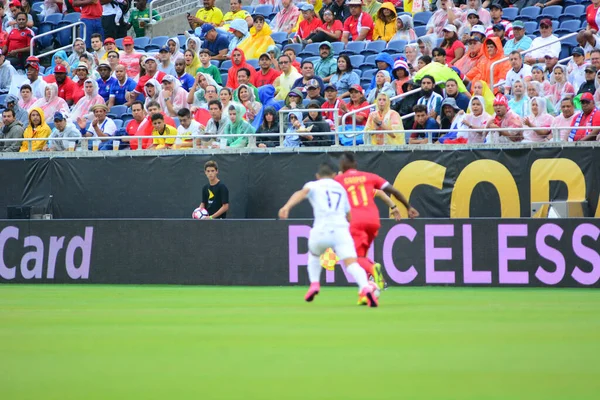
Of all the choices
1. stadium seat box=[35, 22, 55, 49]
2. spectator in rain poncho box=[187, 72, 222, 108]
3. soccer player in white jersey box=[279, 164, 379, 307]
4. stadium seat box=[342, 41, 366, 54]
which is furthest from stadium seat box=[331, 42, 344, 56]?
soccer player in white jersey box=[279, 164, 379, 307]

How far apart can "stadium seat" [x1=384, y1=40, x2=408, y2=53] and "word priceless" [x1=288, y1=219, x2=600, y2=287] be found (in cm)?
533

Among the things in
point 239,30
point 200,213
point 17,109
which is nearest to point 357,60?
point 239,30

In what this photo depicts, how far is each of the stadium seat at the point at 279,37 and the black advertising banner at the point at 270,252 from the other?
261 inches

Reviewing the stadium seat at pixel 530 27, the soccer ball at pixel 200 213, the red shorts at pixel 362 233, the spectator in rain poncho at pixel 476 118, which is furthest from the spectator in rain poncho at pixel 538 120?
the soccer ball at pixel 200 213

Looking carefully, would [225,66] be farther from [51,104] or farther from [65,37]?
[65,37]

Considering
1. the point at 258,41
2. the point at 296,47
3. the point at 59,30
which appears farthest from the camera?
the point at 59,30

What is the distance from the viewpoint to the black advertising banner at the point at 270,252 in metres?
16.3

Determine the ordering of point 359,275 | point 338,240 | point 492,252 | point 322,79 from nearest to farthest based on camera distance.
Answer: point 359,275
point 338,240
point 492,252
point 322,79

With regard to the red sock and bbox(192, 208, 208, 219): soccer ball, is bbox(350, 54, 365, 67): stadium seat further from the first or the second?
the red sock

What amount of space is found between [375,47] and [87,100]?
6004mm

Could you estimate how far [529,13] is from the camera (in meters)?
21.5

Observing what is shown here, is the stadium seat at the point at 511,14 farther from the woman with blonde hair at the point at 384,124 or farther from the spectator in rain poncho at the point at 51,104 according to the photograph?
the spectator in rain poncho at the point at 51,104

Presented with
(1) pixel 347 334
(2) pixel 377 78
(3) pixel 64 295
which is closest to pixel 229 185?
(2) pixel 377 78

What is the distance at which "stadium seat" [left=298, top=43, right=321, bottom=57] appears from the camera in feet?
72.8
